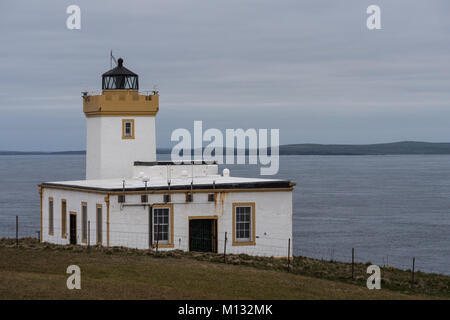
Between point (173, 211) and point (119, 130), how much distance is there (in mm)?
8091

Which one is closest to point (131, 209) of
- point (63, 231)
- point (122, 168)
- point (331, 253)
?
point (63, 231)

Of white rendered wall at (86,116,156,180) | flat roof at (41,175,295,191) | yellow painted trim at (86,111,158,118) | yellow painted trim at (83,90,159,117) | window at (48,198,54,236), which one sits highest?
yellow painted trim at (83,90,159,117)

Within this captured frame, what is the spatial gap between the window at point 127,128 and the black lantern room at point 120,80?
1.87 meters

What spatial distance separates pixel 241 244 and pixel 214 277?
860 centimetres

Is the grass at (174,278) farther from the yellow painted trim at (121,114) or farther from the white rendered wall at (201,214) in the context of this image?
the yellow painted trim at (121,114)

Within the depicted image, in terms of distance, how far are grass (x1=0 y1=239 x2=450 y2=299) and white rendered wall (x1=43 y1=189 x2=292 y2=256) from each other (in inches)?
58.3

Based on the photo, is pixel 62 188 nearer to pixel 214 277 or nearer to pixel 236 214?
pixel 236 214

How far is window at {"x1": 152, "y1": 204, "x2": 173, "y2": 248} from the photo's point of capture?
30578 mm

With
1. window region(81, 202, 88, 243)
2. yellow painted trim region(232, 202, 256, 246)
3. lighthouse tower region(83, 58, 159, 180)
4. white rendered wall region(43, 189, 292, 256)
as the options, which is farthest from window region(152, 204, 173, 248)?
lighthouse tower region(83, 58, 159, 180)

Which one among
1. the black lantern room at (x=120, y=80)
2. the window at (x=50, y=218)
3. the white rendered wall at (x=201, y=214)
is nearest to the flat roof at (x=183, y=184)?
the white rendered wall at (x=201, y=214)

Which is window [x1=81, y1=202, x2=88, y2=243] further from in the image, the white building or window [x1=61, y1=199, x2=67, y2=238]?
window [x1=61, y1=199, x2=67, y2=238]

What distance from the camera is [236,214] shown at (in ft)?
104

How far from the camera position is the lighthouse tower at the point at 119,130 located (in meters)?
37.5
